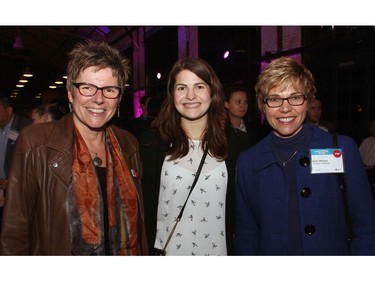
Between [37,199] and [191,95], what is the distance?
1.00 meters

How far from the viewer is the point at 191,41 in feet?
39.3

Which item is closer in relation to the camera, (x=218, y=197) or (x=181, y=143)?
(x=218, y=197)

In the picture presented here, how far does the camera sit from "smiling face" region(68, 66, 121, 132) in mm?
1829

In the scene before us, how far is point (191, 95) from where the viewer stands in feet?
7.16

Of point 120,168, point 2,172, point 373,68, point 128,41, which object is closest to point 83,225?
point 120,168

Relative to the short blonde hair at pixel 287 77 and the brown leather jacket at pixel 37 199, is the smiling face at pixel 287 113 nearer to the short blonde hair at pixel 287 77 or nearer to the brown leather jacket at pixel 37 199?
the short blonde hair at pixel 287 77

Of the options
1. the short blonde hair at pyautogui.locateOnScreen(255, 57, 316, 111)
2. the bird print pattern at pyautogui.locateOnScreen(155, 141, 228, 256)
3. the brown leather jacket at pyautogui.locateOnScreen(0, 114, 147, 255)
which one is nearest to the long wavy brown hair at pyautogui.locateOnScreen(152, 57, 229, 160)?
the bird print pattern at pyautogui.locateOnScreen(155, 141, 228, 256)

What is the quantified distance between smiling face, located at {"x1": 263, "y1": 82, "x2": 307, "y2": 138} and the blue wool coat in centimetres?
11

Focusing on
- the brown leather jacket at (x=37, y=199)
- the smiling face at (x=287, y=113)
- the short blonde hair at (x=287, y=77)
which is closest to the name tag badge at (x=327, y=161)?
the smiling face at (x=287, y=113)

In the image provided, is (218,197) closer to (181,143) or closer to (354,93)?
(181,143)

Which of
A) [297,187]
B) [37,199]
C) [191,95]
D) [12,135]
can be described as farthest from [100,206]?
[12,135]

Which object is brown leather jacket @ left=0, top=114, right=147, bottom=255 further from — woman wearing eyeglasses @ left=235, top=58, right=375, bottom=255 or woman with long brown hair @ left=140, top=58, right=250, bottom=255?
woman wearing eyeglasses @ left=235, top=58, right=375, bottom=255

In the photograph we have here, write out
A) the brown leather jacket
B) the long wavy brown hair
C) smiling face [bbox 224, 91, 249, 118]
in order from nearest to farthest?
the brown leather jacket
the long wavy brown hair
smiling face [bbox 224, 91, 249, 118]
